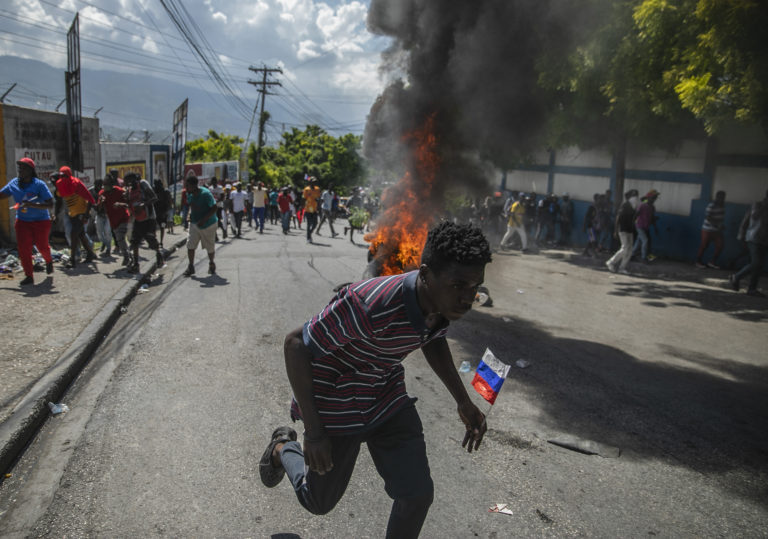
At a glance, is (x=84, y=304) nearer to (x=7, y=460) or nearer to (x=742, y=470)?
(x=7, y=460)

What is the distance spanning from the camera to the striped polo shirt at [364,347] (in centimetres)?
198

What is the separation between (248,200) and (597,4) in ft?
48.0

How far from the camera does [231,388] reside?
4.56m

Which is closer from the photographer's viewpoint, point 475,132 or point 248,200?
point 475,132

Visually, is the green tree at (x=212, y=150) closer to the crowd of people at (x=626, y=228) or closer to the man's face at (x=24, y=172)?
the crowd of people at (x=626, y=228)

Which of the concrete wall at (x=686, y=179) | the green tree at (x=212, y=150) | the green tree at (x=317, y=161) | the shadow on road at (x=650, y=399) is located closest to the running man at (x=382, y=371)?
the shadow on road at (x=650, y=399)

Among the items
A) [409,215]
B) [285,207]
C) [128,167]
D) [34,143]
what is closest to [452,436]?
[409,215]

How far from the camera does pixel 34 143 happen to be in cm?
1169

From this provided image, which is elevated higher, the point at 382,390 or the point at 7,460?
the point at 382,390

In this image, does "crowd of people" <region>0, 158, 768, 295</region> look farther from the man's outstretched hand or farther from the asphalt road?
the man's outstretched hand

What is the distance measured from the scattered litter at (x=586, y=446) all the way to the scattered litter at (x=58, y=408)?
347 centimetres

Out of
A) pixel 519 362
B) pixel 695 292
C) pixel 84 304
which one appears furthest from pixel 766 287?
pixel 84 304

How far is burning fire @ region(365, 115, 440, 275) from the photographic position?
267 inches

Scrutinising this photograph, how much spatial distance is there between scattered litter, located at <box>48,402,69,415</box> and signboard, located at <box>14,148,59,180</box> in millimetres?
8939
